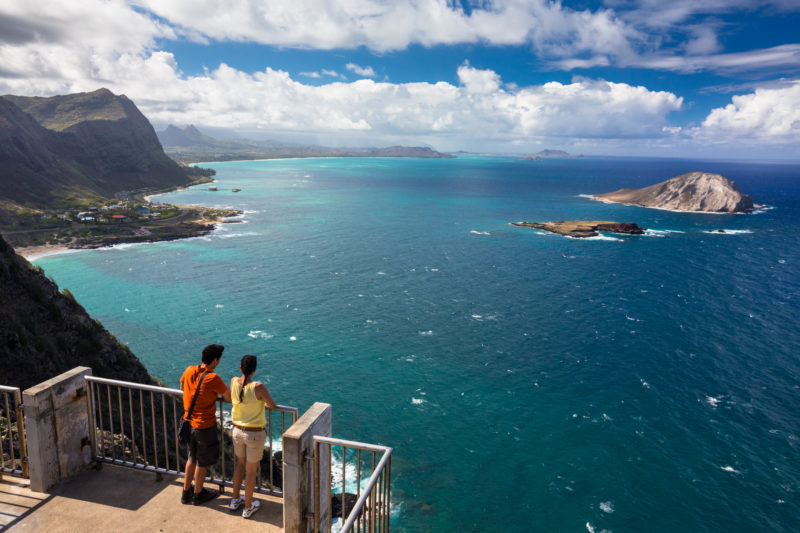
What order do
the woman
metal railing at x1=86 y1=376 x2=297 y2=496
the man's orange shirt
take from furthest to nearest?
metal railing at x1=86 y1=376 x2=297 y2=496 → the man's orange shirt → the woman

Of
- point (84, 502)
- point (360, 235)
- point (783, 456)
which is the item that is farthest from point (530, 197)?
point (84, 502)

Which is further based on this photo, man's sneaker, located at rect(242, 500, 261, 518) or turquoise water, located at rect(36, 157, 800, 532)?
turquoise water, located at rect(36, 157, 800, 532)

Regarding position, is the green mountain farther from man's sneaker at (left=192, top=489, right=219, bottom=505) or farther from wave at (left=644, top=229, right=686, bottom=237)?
wave at (left=644, top=229, right=686, bottom=237)

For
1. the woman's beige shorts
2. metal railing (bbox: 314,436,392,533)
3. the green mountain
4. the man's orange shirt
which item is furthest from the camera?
the green mountain

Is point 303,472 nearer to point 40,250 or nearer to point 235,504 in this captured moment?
point 235,504

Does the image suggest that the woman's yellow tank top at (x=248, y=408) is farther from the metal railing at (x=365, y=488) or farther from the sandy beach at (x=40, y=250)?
the sandy beach at (x=40, y=250)

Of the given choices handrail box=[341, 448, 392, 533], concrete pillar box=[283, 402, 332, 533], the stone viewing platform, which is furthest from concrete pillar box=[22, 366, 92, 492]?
handrail box=[341, 448, 392, 533]

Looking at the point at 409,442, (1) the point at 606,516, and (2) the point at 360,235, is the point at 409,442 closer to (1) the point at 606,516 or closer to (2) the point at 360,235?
(1) the point at 606,516

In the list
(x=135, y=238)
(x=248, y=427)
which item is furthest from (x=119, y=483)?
(x=135, y=238)
